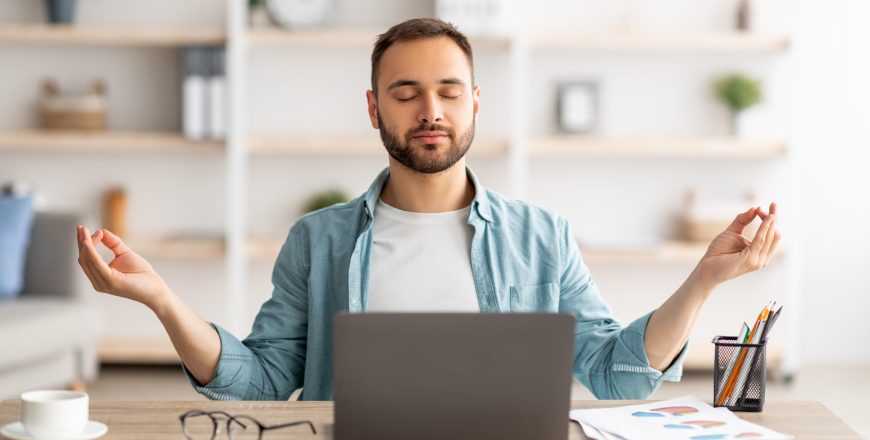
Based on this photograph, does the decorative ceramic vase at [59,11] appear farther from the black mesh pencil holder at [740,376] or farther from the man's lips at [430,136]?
the black mesh pencil holder at [740,376]

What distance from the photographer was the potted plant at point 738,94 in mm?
4371

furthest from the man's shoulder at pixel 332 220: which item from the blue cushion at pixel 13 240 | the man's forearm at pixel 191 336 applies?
the blue cushion at pixel 13 240

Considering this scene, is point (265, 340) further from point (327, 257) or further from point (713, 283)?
point (713, 283)

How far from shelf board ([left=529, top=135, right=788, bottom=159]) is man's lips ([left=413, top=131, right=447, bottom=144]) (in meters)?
2.60

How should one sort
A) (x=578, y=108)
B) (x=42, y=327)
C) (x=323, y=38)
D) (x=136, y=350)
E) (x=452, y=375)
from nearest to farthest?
(x=452, y=375)
(x=42, y=327)
(x=323, y=38)
(x=136, y=350)
(x=578, y=108)

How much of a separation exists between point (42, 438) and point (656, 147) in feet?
10.9

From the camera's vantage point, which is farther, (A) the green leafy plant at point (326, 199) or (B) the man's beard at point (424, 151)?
(A) the green leafy plant at point (326, 199)

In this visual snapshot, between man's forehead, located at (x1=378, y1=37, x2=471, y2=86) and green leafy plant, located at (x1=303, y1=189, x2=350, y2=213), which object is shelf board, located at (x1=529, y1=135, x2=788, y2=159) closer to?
green leafy plant, located at (x1=303, y1=189, x2=350, y2=213)

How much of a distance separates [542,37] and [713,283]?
9.46 feet

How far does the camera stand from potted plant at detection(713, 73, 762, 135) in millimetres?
4371

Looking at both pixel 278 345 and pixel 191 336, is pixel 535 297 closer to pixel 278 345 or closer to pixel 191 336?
pixel 278 345

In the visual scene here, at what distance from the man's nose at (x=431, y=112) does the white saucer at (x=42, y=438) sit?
2.24 feet

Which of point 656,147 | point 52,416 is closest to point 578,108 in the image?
point 656,147

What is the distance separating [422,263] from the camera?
184cm
